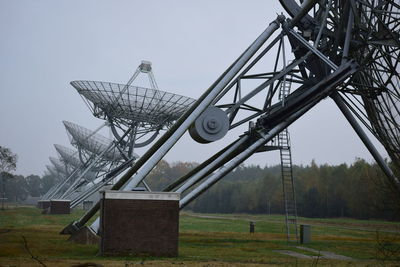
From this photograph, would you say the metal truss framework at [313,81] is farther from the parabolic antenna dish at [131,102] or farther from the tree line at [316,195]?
the tree line at [316,195]

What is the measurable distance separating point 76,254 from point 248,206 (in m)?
107

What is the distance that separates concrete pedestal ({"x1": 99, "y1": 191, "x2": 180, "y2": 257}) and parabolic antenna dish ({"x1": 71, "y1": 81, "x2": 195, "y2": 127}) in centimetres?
2305

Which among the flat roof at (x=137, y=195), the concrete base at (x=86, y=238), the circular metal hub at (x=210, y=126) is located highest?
the circular metal hub at (x=210, y=126)

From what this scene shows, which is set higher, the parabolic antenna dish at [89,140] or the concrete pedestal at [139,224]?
the parabolic antenna dish at [89,140]

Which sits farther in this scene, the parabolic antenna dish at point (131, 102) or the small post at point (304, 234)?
the parabolic antenna dish at point (131, 102)

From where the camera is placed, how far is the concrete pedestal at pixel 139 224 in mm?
16234

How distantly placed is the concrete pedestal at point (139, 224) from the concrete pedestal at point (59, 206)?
162ft

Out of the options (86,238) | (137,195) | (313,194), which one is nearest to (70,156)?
(313,194)

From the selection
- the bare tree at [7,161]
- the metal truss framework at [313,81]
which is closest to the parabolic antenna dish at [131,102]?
the metal truss framework at [313,81]

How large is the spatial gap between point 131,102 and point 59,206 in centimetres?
2963

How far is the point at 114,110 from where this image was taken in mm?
41344

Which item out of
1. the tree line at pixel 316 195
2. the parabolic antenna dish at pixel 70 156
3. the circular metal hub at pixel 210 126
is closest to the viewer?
the circular metal hub at pixel 210 126

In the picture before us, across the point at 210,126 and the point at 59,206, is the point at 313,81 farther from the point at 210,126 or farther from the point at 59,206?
the point at 59,206

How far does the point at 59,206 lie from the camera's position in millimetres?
63938
